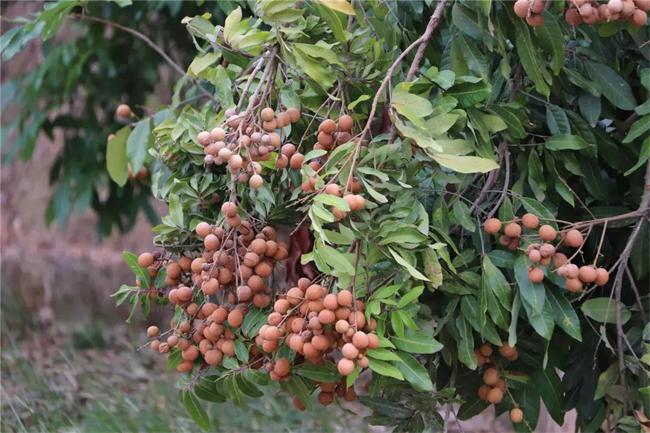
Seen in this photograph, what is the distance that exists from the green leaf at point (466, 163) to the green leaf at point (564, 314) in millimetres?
307

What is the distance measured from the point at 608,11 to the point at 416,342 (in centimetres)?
50

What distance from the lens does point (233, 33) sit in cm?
98

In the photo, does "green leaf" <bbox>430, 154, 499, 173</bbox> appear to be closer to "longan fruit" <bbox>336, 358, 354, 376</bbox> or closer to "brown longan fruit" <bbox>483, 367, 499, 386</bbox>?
"longan fruit" <bbox>336, 358, 354, 376</bbox>

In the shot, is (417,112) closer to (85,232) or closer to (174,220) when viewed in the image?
(174,220)

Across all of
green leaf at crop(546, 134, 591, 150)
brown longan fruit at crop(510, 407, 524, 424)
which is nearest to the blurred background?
green leaf at crop(546, 134, 591, 150)

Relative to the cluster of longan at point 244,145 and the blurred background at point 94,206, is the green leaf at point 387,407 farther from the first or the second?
the blurred background at point 94,206

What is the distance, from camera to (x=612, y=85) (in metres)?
1.10

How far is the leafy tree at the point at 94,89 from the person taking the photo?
2.37 metres

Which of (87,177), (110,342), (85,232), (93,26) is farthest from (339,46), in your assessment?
(85,232)

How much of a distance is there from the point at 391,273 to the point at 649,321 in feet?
1.69

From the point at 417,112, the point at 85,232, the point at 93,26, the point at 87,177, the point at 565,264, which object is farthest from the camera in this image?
the point at 85,232

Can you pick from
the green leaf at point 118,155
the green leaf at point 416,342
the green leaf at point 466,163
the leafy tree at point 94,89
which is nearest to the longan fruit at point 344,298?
the green leaf at point 416,342

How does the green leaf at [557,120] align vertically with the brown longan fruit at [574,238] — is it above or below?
above

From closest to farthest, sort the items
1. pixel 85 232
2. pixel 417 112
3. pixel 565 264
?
pixel 417 112 → pixel 565 264 → pixel 85 232
